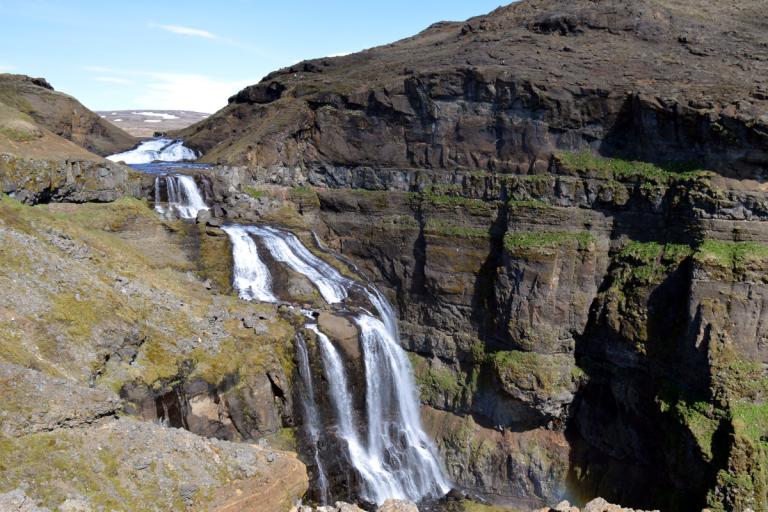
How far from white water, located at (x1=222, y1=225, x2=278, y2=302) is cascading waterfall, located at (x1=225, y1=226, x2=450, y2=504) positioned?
5 cm

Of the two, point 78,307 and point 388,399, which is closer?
point 78,307

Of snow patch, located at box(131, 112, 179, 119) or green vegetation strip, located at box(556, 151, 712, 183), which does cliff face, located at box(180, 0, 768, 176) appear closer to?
green vegetation strip, located at box(556, 151, 712, 183)

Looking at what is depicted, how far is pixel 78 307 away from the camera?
762 inches

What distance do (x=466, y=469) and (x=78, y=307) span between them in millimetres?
19931

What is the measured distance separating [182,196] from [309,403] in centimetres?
1557

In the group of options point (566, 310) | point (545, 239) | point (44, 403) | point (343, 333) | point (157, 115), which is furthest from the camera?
point (157, 115)

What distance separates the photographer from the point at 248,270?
3002 cm

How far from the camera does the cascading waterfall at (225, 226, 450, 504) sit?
2545 cm

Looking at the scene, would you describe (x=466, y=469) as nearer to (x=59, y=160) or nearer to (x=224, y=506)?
(x=224, y=506)

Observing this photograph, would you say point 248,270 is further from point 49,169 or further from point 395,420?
point 395,420

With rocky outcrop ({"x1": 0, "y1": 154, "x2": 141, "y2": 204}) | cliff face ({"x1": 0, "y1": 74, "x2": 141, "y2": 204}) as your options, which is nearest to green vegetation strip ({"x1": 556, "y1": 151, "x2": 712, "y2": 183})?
rocky outcrop ({"x1": 0, "y1": 154, "x2": 141, "y2": 204})

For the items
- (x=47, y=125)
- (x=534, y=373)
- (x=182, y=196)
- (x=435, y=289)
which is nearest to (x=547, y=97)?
(x=435, y=289)

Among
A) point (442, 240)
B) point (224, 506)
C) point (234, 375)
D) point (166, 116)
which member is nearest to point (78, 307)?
point (234, 375)

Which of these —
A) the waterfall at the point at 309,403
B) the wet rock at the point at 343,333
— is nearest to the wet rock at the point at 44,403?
the waterfall at the point at 309,403
